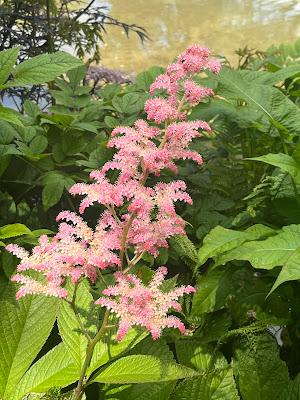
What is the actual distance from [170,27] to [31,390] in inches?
303

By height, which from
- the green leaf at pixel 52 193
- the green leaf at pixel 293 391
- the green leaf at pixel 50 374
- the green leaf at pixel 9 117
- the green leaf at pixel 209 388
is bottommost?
the green leaf at pixel 293 391

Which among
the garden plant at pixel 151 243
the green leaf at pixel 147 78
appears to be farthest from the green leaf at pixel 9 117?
the green leaf at pixel 147 78

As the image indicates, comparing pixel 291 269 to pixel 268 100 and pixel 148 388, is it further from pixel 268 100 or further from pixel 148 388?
pixel 268 100

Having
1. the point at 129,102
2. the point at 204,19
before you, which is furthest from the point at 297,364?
the point at 204,19

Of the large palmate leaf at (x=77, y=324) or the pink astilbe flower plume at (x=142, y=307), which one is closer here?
the pink astilbe flower plume at (x=142, y=307)

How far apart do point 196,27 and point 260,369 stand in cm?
757

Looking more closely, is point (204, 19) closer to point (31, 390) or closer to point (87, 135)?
point (87, 135)

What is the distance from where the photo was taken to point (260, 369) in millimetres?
1154

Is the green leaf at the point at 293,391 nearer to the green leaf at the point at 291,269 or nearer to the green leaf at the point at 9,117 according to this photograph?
the green leaf at the point at 291,269

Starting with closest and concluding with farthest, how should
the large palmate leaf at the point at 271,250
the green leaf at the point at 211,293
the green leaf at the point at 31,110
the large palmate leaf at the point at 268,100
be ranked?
the large palmate leaf at the point at 271,250 < the green leaf at the point at 211,293 < the large palmate leaf at the point at 268,100 < the green leaf at the point at 31,110

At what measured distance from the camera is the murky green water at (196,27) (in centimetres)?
710

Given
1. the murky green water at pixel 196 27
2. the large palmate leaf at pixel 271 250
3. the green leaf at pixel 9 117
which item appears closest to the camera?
the large palmate leaf at pixel 271 250

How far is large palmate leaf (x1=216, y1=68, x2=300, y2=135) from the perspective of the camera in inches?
55.1

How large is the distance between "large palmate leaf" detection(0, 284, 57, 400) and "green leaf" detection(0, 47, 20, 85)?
0.46 metres
